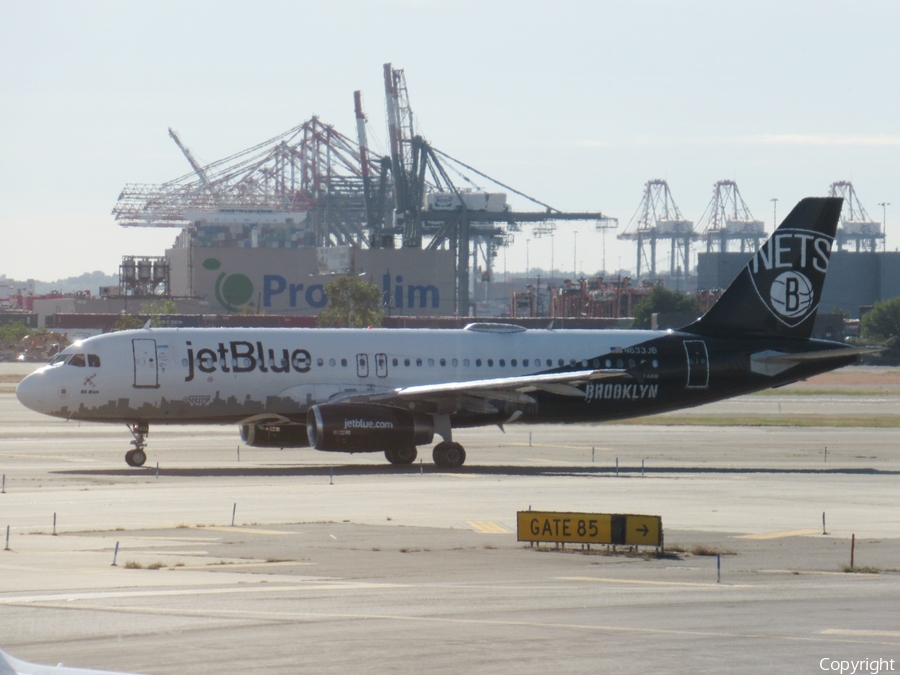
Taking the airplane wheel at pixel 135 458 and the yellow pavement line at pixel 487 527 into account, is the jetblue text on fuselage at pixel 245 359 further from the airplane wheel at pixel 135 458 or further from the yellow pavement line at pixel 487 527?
the yellow pavement line at pixel 487 527

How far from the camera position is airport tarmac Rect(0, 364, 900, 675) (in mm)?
11773

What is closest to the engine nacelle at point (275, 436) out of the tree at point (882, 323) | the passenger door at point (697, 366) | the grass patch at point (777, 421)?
the passenger door at point (697, 366)

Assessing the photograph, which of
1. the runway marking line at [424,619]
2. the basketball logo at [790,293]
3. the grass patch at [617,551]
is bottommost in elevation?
the grass patch at [617,551]

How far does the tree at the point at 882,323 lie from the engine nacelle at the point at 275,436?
414ft

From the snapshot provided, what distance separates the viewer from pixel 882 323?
154 m

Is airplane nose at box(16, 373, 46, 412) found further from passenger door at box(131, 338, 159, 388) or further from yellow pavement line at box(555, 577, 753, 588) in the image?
yellow pavement line at box(555, 577, 753, 588)

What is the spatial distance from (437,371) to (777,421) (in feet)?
86.1

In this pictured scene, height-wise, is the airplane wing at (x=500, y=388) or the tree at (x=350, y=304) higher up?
the tree at (x=350, y=304)

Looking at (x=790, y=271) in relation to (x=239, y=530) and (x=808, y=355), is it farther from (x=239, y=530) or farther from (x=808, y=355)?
(x=239, y=530)

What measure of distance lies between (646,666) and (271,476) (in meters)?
23.5

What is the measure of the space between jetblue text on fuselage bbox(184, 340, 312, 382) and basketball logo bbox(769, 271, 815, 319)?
15207mm

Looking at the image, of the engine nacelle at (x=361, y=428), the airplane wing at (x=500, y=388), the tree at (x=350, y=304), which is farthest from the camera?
the tree at (x=350, y=304)

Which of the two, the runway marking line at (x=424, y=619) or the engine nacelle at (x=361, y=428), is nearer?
the runway marking line at (x=424, y=619)

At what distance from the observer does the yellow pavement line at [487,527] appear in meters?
22.4
